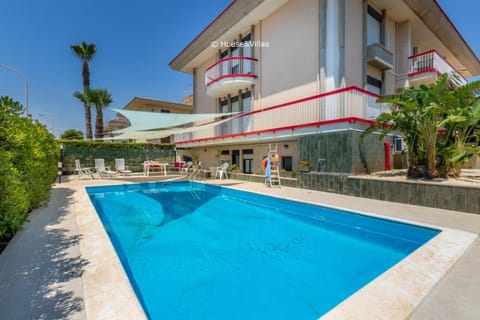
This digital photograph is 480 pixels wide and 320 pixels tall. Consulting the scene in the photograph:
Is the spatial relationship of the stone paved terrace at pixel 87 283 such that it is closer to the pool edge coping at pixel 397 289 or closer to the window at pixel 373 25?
the pool edge coping at pixel 397 289

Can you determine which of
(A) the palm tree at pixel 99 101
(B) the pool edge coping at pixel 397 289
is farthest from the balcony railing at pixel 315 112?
(A) the palm tree at pixel 99 101

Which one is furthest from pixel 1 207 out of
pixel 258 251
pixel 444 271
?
pixel 444 271

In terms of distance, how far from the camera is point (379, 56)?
36.9ft

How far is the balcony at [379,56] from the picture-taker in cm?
1102

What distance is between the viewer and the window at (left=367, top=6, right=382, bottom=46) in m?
11.5

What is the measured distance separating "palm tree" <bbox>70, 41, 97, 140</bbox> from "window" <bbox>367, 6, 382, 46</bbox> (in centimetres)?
2391

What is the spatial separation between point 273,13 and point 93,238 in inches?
523

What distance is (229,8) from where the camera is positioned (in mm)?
12547

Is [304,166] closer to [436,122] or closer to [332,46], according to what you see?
[436,122]

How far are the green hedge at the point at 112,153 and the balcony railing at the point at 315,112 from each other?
31.3ft

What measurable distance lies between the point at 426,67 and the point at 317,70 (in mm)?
7085

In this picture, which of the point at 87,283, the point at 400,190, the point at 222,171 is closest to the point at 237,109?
the point at 222,171

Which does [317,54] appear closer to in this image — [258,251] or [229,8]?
[229,8]

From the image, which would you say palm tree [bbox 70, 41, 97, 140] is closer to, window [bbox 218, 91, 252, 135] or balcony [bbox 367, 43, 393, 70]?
window [bbox 218, 91, 252, 135]
